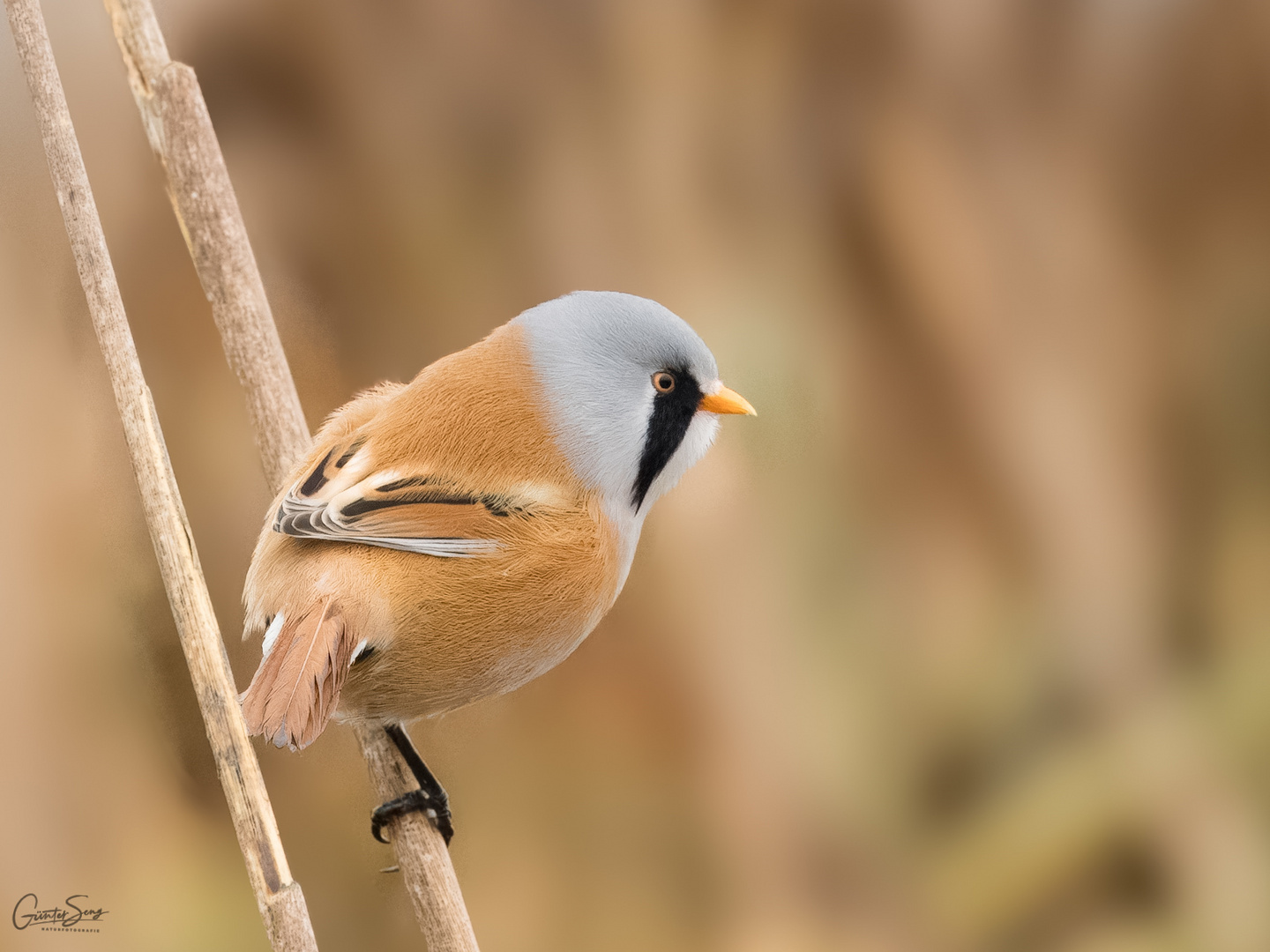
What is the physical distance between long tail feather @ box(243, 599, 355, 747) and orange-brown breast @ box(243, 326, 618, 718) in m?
0.03

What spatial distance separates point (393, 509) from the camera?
1315 millimetres

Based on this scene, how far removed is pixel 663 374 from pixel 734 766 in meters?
0.93

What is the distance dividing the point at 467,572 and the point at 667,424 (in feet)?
1.07

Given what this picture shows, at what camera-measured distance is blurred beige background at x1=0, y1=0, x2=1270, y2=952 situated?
1.76 metres

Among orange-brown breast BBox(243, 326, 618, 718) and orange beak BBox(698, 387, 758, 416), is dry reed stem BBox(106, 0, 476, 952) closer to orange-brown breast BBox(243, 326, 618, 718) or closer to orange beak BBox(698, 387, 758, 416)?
orange-brown breast BBox(243, 326, 618, 718)

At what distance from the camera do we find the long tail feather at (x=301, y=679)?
108cm

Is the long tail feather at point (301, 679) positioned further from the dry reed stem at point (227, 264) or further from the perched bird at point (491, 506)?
the dry reed stem at point (227, 264)

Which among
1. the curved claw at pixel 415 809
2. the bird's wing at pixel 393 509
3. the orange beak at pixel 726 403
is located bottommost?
the curved claw at pixel 415 809

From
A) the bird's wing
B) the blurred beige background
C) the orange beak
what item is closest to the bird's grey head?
the orange beak

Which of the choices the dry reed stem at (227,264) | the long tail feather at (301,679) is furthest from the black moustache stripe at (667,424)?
the dry reed stem at (227,264)

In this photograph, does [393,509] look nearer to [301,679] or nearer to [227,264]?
[301,679]

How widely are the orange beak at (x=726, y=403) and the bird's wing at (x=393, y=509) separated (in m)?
0.27

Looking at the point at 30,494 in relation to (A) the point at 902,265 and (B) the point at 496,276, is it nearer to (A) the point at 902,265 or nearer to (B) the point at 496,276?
(B) the point at 496,276

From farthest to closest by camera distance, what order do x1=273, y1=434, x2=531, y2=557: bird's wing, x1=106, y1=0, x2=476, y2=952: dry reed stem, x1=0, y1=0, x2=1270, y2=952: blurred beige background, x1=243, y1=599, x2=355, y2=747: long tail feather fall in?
x1=0, y1=0, x2=1270, y2=952: blurred beige background → x1=106, y1=0, x2=476, y2=952: dry reed stem → x1=273, y1=434, x2=531, y2=557: bird's wing → x1=243, y1=599, x2=355, y2=747: long tail feather
